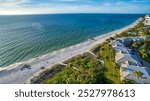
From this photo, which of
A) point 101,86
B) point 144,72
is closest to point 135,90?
point 101,86

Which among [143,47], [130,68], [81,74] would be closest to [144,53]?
[143,47]

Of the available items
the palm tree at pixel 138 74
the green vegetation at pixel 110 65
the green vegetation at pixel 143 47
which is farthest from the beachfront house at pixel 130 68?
the green vegetation at pixel 143 47

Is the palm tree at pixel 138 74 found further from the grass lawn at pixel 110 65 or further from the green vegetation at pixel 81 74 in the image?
the green vegetation at pixel 81 74

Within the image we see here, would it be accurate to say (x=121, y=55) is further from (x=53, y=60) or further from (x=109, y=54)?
(x=53, y=60)

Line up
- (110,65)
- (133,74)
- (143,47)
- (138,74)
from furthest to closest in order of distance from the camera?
(143,47)
(110,65)
(133,74)
(138,74)

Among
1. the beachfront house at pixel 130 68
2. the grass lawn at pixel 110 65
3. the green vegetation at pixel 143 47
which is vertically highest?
the green vegetation at pixel 143 47

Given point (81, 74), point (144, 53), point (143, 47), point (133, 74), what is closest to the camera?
point (133, 74)

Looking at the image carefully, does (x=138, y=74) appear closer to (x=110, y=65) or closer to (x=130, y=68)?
(x=130, y=68)

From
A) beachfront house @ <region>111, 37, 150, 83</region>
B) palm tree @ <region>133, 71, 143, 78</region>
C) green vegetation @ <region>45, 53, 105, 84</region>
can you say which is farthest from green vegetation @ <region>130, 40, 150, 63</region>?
palm tree @ <region>133, 71, 143, 78</region>

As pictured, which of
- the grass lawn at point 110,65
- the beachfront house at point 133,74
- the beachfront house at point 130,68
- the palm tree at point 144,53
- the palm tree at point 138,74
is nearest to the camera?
the beachfront house at point 133,74
